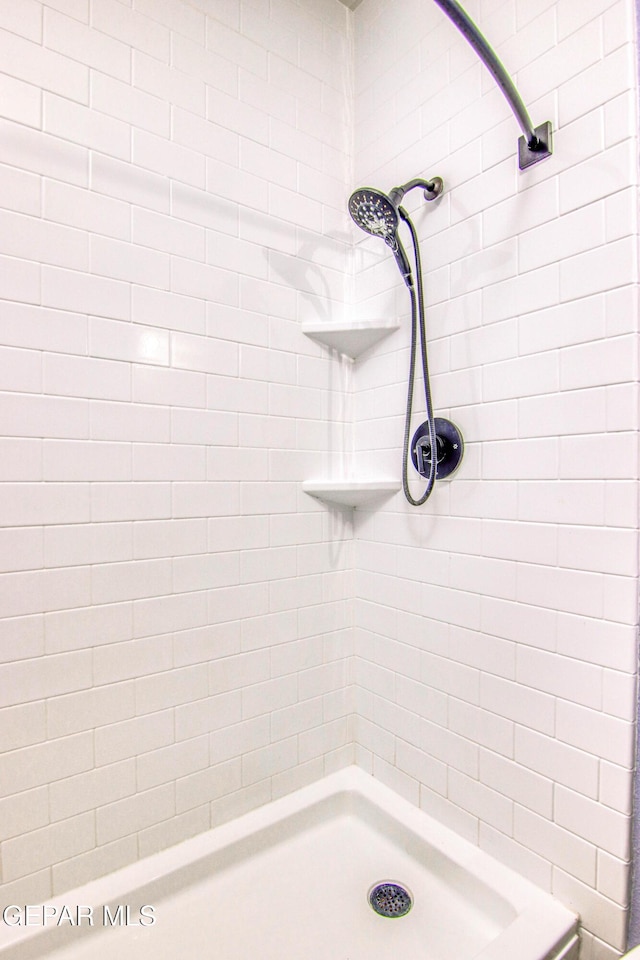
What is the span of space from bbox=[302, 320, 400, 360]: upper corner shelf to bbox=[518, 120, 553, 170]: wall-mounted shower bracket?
1.64 feet

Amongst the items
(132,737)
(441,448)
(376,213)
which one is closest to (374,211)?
(376,213)

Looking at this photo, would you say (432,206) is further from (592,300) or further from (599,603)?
(599,603)

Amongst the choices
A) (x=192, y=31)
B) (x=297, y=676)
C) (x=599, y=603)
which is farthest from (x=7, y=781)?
(x=192, y=31)

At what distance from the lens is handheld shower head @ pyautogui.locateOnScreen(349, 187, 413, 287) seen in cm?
120

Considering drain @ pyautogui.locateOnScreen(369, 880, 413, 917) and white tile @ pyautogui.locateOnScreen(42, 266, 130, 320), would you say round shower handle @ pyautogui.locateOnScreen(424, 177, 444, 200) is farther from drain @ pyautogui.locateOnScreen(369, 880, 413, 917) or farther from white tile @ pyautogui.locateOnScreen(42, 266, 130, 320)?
drain @ pyautogui.locateOnScreen(369, 880, 413, 917)

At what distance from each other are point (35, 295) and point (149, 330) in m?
0.25

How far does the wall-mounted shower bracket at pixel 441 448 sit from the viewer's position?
1310mm

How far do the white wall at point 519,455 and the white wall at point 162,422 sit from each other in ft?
0.77

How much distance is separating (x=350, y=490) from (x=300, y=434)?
0.76 ft

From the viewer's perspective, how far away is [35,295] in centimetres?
110

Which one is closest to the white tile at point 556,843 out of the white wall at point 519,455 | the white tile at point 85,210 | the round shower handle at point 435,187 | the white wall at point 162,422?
the white wall at point 519,455

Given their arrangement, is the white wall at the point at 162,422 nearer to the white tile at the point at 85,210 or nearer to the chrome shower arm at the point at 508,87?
the white tile at the point at 85,210

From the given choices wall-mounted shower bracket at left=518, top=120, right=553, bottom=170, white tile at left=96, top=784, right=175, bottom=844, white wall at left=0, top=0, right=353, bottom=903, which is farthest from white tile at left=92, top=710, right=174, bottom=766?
wall-mounted shower bracket at left=518, top=120, right=553, bottom=170

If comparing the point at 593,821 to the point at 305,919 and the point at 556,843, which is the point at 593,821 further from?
the point at 305,919
